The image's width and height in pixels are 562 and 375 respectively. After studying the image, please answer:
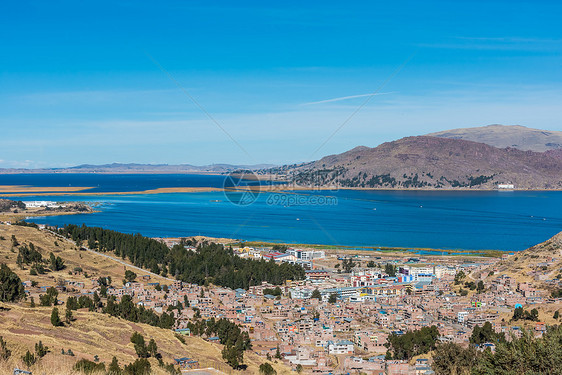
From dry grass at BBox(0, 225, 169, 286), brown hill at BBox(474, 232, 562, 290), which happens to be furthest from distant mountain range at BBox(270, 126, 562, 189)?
dry grass at BBox(0, 225, 169, 286)

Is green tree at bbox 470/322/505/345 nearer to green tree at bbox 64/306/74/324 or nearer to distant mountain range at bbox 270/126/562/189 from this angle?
green tree at bbox 64/306/74/324

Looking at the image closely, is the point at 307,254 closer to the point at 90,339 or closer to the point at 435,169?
the point at 90,339

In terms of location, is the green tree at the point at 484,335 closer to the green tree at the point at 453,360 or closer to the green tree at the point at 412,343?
the green tree at the point at 412,343

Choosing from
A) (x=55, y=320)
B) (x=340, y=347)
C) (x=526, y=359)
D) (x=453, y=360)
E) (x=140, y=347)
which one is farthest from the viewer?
(x=340, y=347)

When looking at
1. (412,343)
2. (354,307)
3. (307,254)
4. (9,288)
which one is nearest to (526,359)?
(412,343)

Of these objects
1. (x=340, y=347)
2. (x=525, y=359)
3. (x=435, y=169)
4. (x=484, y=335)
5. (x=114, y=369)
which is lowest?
(x=340, y=347)
